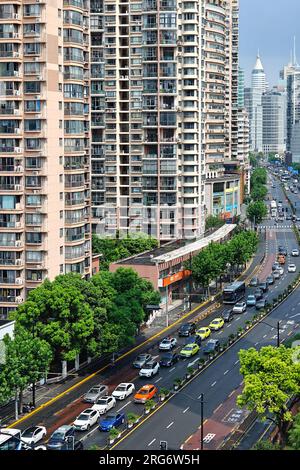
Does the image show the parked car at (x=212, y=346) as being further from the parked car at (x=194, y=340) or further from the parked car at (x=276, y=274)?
the parked car at (x=276, y=274)

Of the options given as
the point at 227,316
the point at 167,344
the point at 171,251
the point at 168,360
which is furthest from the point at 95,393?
the point at 171,251

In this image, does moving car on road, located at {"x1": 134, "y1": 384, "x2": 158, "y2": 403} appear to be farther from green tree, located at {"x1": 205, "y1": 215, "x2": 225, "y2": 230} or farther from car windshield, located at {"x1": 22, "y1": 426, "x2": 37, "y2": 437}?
green tree, located at {"x1": 205, "y1": 215, "x2": 225, "y2": 230}

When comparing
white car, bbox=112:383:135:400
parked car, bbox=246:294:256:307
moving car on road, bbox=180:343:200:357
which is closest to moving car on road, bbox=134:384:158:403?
white car, bbox=112:383:135:400

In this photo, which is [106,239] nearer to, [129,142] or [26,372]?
[129,142]

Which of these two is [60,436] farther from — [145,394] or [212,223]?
[212,223]

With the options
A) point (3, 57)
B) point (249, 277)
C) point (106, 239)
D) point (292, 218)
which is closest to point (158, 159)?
point (106, 239)

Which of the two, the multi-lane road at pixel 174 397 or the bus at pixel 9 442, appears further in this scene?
the multi-lane road at pixel 174 397

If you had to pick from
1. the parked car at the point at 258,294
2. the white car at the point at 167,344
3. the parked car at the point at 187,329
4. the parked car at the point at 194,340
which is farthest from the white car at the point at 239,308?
the white car at the point at 167,344
